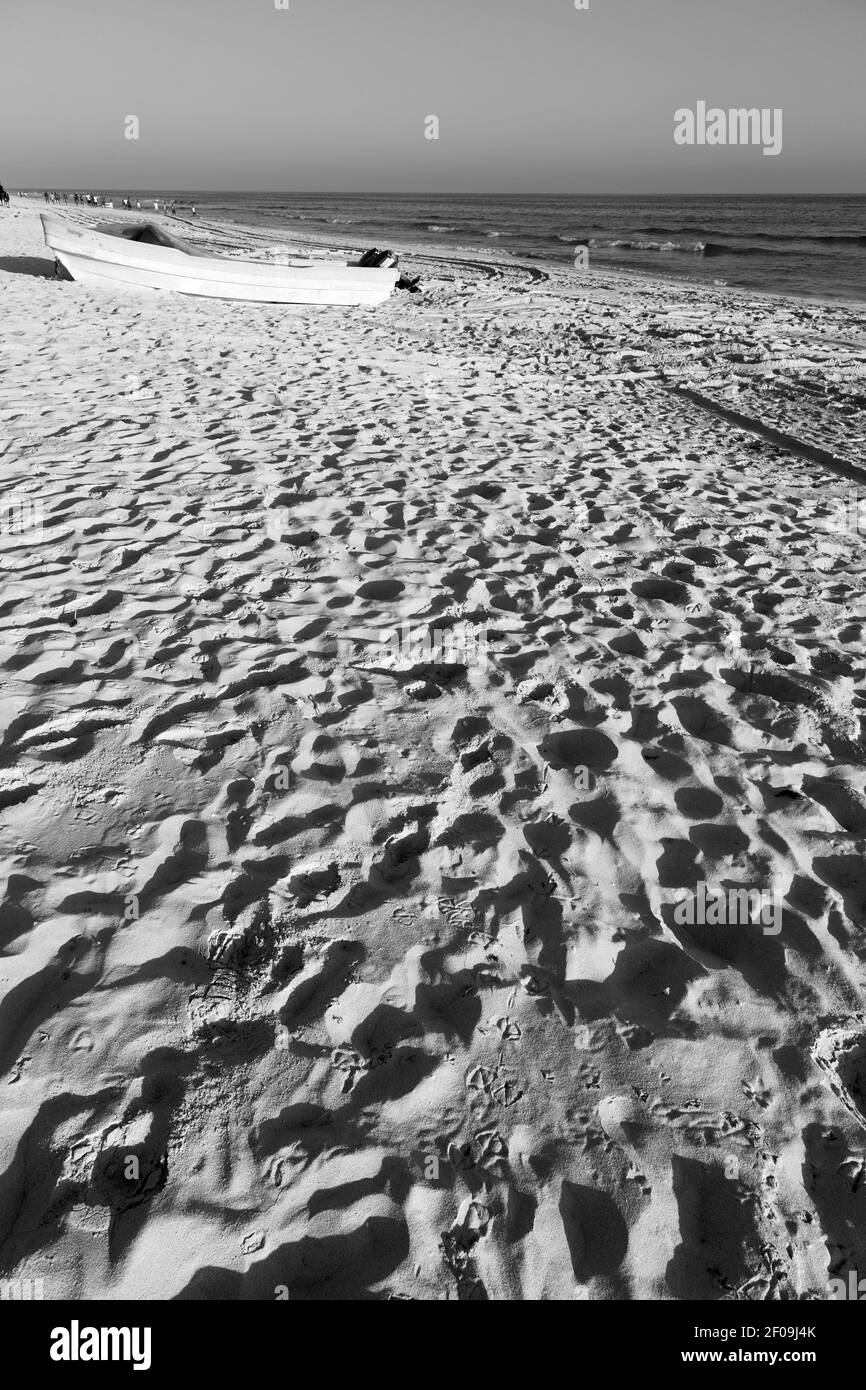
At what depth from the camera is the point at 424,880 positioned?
9.21 feet

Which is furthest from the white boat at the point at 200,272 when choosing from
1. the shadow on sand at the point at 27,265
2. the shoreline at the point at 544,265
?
the shoreline at the point at 544,265

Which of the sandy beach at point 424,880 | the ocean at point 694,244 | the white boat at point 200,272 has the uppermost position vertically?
the ocean at point 694,244

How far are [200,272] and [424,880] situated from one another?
14.7 m

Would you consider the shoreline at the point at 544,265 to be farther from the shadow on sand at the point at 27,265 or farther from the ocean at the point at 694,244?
the shadow on sand at the point at 27,265

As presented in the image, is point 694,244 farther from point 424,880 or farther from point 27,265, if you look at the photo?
point 424,880

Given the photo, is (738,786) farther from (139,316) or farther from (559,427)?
(139,316)

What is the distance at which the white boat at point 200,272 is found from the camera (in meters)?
13.6

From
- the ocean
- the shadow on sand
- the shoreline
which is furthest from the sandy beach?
the ocean

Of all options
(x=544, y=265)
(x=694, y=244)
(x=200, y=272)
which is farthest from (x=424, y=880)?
(x=694, y=244)

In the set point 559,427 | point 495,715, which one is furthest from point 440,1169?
point 559,427

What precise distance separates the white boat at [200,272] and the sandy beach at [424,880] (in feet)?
31.1

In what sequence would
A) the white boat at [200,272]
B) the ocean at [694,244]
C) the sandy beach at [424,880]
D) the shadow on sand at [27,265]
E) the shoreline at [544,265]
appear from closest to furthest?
the sandy beach at [424,880] < the white boat at [200,272] < the shadow on sand at [27,265] < the shoreline at [544,265] < the ocean at [694,244]

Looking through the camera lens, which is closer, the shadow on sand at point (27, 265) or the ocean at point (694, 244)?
the shadow on sand at point (27, 265)

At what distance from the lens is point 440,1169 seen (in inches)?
79.9
